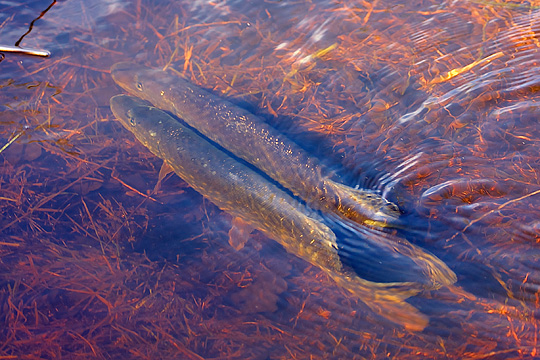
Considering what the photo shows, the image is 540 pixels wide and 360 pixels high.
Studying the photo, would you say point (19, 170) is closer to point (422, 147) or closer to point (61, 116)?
point (61, 116)

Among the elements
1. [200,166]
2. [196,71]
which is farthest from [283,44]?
[200,166]

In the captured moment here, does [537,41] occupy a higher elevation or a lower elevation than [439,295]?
higher

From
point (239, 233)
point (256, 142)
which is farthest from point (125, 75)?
point (239, 233)

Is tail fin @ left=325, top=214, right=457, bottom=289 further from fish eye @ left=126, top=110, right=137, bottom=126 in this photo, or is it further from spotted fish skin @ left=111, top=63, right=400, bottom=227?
fish eye @ left=126, top=110, right=137, bottom=126

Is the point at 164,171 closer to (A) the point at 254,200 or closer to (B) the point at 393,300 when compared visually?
(A) the point at 254,200

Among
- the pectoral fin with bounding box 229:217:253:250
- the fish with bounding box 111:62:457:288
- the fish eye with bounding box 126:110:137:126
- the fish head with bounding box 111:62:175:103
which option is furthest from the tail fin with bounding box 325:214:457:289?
the fish head with bounding box 111:62:175:103
